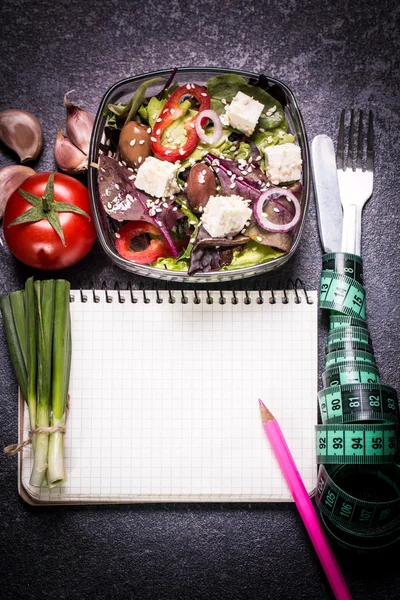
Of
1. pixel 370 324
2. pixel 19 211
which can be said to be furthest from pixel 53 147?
pixel 370 324

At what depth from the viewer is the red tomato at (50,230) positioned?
164 centimetres

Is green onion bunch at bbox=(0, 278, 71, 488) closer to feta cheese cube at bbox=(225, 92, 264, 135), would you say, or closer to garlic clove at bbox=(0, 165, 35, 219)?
garlic clove at bbox=(0, 165, 35, 219)

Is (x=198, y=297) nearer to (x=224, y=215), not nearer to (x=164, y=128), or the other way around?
(x=224, y=215)

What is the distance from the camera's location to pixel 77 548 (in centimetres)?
177

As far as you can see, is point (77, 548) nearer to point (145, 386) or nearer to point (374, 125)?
point (145, 386)

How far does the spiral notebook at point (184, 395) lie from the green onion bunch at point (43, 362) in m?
0.07

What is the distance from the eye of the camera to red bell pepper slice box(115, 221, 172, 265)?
66.4 inches

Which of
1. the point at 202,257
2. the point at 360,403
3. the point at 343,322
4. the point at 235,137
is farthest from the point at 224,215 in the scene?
the point at 360,403

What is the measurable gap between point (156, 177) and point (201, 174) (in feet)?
0.37

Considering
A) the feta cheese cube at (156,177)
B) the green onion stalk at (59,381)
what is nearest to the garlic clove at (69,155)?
the feta cheese cube at (156,177)

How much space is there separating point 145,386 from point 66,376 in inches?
8.6

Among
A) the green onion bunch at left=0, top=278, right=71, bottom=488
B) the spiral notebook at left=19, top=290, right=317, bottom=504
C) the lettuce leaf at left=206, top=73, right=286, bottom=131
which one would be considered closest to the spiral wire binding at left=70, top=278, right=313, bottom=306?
the spiral notebook at left=19, top=290, right=317, bottom=504

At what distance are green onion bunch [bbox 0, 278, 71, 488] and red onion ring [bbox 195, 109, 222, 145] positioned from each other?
0.53 metres

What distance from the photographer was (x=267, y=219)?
5.36ft
